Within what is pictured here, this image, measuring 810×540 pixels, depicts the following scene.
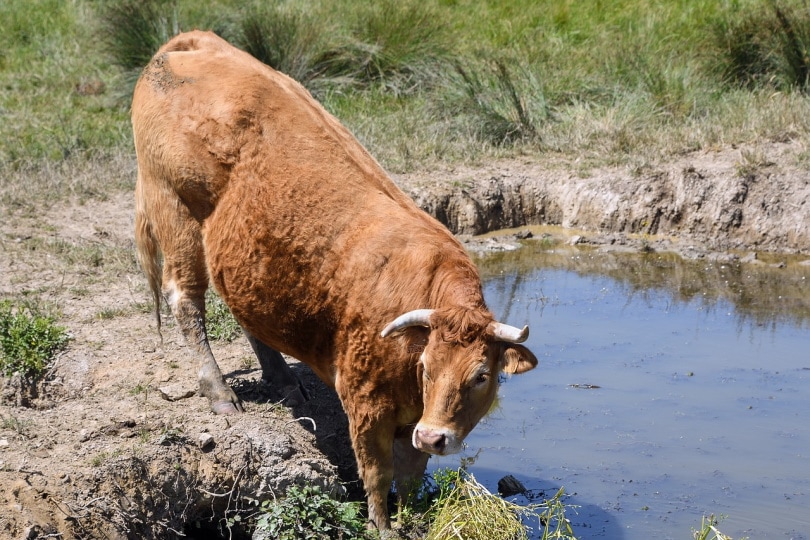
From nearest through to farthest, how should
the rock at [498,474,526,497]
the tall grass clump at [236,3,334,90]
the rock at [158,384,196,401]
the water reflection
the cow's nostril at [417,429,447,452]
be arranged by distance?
the cow's nostril at [417,429,447,452] < the rock at [498,474,526,497] < the rock at [158,384,196,401] < the water reflection < the tall grass clump at [236,3,334,90]

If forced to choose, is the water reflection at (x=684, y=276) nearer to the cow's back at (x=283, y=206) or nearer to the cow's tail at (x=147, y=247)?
the cow's tail at (x=147, y=247)

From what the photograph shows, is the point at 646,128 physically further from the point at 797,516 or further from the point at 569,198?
the point at 797,516

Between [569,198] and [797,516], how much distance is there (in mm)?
5493

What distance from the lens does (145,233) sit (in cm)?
638

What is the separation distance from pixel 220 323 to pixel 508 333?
3100 mm

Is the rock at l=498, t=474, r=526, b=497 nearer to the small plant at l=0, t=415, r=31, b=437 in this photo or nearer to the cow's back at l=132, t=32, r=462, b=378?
the cow's back at l=132, t=32, r=462, b=378

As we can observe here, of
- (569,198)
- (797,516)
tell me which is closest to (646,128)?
Result: (569,198)

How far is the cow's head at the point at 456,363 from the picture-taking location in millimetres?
4578

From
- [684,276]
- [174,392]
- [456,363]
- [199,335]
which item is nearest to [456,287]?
[456,363]

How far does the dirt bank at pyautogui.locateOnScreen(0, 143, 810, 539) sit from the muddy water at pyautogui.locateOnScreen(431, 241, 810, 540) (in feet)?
2.33

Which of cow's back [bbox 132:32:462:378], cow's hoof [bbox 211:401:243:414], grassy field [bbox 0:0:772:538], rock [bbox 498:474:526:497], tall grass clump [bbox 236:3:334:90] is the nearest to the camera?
cow's back [bbox 132:32:462:378]

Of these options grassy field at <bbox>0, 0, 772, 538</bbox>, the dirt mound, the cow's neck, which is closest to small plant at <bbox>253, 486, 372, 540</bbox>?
the cow's neck

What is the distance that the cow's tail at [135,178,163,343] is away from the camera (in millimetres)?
6332

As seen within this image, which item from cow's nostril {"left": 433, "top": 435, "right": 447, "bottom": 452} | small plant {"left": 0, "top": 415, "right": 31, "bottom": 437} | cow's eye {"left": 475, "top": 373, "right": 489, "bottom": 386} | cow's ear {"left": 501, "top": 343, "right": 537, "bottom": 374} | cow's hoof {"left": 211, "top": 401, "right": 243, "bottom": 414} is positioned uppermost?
cow's ear {"left": 501, "top": 343, "right": 537, "bottom": 374}
